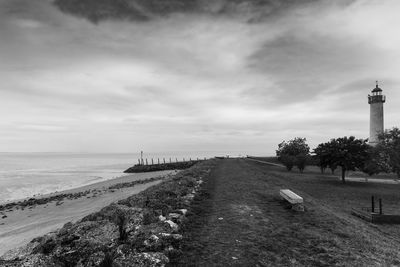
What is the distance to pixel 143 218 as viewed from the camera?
9953 millimetres

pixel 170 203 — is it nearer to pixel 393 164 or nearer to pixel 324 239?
pixel 324 239

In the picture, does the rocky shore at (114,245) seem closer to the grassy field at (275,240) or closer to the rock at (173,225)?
the rock at (173,225)

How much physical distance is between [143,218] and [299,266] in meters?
5.44

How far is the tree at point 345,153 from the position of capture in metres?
36.2

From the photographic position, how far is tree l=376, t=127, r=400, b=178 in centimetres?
3247

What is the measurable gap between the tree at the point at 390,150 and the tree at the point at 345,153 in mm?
1950

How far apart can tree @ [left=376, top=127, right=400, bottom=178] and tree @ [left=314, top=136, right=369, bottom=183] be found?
1950mm

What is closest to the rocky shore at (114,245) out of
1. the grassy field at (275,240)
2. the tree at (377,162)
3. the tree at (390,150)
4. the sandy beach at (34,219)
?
the grassy field at (275,240)

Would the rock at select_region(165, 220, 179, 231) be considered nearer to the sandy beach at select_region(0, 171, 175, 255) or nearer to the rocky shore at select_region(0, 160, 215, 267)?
the rocky shore at select_region(0, 160, 215, 267)

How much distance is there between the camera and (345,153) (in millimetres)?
36875

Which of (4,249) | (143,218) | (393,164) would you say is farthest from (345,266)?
(393,164)

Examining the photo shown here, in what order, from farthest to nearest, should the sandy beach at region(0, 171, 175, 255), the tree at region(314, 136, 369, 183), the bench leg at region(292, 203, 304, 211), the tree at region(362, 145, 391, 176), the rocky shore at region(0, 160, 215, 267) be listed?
the tree at region(314, 136, 369, 183) → the tree at region(362, 145, 391, 176) → the sandy beach at region(0, 171, 175, 255) → the bench leg at region(292, 203, 304, 211) → the rocky shore at region(0, 160, 215, 267)

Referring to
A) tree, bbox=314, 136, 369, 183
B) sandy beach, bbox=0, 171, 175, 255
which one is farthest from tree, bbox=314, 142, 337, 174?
sandy beach, bbox=0, 171, 175, 255

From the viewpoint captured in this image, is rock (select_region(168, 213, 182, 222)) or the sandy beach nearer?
rock (select_region(168, 213, 182, 222))
